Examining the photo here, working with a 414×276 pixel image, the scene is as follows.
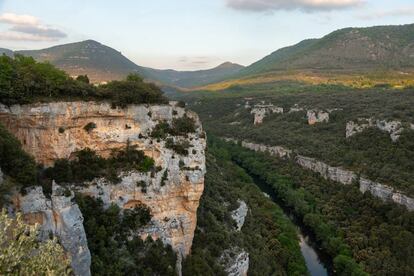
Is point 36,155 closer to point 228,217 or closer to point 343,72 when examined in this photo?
point 228,217

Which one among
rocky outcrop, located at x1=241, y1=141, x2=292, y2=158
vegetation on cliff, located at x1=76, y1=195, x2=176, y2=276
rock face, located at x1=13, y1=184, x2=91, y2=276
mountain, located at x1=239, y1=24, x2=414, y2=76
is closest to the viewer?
rock face, located at x1=13, y1=184, x2=91, y2=276

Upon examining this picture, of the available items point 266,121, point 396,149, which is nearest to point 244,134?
point 266,121

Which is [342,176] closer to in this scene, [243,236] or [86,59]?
[243,236]

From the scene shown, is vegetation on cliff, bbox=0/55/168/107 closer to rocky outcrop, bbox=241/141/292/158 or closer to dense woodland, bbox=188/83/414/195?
dense woodland, bbox=188/83/414/195

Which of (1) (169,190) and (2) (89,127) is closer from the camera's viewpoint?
(2) (89,127)

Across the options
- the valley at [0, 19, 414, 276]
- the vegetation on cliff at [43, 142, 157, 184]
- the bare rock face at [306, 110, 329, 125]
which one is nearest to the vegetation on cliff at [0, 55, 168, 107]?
the valley at [0, 19, 414, 276]

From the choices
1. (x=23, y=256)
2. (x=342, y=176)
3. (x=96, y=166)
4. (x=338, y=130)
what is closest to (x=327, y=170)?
(x=342, y=176)
